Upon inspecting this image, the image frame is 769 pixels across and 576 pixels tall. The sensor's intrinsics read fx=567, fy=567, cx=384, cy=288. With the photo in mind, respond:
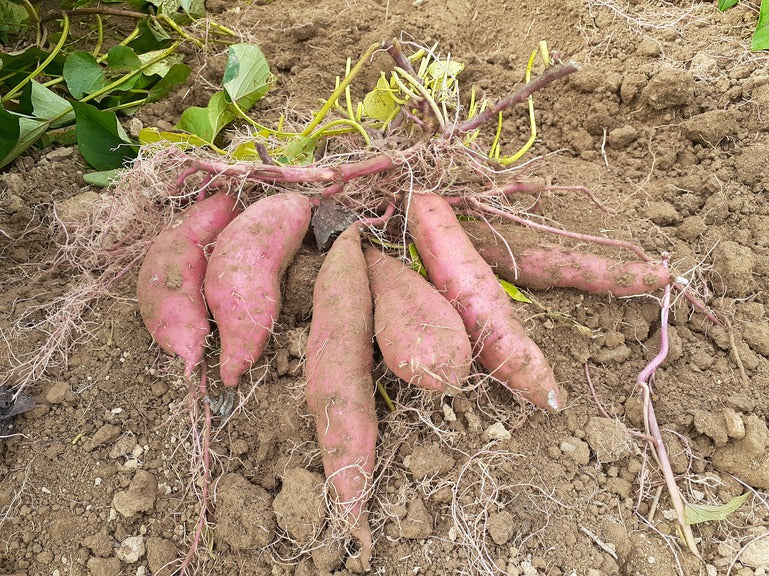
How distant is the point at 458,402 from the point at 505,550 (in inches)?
9.9

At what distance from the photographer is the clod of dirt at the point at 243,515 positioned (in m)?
0.95

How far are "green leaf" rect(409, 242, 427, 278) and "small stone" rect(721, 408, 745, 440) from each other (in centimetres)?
62

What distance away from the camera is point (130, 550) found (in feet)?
3.15

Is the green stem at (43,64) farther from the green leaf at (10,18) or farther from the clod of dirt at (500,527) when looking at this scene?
the clod of dirt at (500,527)

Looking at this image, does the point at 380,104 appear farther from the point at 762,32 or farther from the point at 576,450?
the point at 762,32

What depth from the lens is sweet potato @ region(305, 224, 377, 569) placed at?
942 millimetres

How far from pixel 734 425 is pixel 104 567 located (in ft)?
3.64

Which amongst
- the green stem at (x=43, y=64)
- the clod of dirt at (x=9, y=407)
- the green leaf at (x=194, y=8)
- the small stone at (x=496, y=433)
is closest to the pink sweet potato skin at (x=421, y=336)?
the small stone at (x=496, y=433)

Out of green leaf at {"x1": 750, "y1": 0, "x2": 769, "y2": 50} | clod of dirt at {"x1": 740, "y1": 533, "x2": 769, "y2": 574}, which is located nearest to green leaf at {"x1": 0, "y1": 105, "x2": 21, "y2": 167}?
clod of dirt at {"x1": 740, "y1": 533, "x2": 769, "y2": 574}

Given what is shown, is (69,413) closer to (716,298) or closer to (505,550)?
(505,550)

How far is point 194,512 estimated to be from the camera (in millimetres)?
993

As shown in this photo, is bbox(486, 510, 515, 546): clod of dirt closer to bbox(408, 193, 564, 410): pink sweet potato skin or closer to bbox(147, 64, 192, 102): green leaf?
bbox(408, 193, 564, 410): pink sweet potato skin

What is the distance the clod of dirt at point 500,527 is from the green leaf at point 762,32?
139cm

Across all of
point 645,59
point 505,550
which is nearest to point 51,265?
point 505,550
